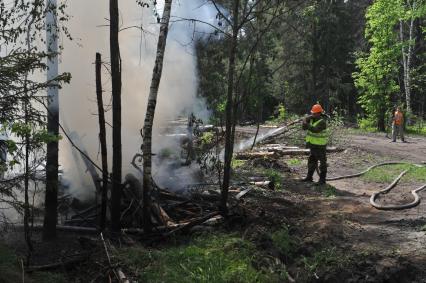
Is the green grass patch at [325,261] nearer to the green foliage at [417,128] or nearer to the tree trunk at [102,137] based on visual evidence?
the tree trunk at [102,137]

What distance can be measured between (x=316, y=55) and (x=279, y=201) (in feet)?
98.1

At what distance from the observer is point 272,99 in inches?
1823

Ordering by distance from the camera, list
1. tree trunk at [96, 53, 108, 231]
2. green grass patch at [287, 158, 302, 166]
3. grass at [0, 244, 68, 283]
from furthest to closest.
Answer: green grass patch at [287, 158, 302, 166], tree trunk at [96, 53, 108, 231], grass at [0, 244, 68, 283]

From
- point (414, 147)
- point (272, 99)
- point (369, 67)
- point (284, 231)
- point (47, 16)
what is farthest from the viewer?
point (272, 99)

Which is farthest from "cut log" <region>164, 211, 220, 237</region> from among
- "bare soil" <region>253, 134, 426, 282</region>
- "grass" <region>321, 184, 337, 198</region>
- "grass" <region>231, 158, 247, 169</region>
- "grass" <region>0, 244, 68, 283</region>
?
"grass" <region>231, 158, 247, 169</region>

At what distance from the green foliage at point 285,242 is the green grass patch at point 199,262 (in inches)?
16.6

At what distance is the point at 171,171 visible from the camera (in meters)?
12.5

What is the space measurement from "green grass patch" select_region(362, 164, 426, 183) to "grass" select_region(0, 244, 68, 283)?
932cm

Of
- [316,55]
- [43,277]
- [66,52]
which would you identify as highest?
[316,55]

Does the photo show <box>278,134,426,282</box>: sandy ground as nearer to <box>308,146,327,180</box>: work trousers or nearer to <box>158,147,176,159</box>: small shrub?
<box>308,146,327,180</box>: work trousers

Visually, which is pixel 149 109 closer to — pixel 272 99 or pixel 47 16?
pixel 47 16

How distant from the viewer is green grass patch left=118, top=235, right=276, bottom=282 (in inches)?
255

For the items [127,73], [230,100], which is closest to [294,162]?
[127,73]

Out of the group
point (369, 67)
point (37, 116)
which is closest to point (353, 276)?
point (37, 116)
